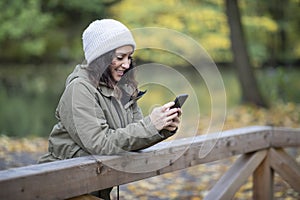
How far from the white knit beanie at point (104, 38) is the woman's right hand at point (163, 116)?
38 centimetres

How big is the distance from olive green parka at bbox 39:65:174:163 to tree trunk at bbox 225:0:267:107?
873 centimetres

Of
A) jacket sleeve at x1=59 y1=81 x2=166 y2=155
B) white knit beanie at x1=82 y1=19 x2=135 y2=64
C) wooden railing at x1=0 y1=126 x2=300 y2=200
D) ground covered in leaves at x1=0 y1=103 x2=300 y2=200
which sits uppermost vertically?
white knit beanie at x1=82 y1=19 x2=135 y2=64

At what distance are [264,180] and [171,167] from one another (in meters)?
1.16

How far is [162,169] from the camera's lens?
2.73 meters

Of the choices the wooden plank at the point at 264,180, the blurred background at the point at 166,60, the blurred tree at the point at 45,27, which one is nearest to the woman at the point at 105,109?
the blurred background at the point at 166,60

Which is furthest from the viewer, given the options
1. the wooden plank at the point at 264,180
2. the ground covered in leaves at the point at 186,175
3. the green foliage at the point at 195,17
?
the green foliage at the point at 195,17

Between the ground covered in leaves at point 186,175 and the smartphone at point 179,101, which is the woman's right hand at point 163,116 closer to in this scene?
the smartphone at point 179,101

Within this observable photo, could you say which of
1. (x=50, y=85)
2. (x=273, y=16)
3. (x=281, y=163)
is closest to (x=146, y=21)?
(x=50, y=85)

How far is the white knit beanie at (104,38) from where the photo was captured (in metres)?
2.38

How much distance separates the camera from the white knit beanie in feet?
7.80

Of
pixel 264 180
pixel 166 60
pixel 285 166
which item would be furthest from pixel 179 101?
pixel 166 60

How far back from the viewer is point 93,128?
224 centimetres

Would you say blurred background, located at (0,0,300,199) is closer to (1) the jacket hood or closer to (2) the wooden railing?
(2) the wooden railing

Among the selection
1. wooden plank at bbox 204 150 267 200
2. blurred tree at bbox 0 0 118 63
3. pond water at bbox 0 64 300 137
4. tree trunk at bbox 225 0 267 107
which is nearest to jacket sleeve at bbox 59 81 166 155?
pond water at bbox 0 64 300 137
